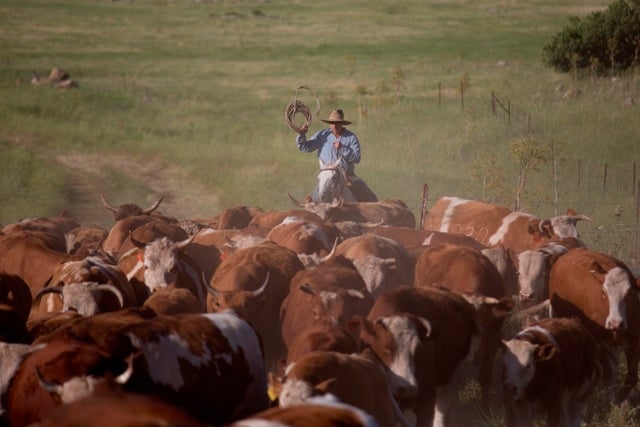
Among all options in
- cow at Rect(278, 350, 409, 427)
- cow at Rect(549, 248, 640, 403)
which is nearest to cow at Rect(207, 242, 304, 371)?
cow at Rect(278, 350, 409, 427)

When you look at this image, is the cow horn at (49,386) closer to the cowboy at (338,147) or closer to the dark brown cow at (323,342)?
the dark brown cow at (323,342)

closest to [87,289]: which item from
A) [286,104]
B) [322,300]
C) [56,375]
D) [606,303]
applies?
[322,300]

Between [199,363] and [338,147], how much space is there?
937 cm

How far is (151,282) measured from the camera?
414 inches

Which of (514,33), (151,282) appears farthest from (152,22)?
(151,282)

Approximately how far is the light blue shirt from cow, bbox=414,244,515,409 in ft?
15.2

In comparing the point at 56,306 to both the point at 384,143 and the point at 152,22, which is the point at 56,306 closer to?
the point at 384,143

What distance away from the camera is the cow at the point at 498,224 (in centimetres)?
1336

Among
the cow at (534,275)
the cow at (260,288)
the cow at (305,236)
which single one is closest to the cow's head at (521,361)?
the cow at (260,288)

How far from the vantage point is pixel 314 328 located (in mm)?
8148

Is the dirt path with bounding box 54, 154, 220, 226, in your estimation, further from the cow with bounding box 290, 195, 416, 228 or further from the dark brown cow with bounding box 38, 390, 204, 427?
the dark brown cow with bounding box 38, 390, 204, 427

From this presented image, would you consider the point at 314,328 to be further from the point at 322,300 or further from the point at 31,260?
the point at 31,260

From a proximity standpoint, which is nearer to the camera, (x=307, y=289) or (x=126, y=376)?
(x=126, y=376)

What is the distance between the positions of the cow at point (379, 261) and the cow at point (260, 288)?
0.67 meters
